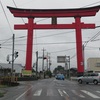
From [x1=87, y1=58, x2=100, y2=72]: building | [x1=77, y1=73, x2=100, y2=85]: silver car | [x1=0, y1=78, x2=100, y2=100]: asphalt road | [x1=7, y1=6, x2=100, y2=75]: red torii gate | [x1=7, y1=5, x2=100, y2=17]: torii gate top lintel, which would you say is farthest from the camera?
[x1=87, y1=58, x2=100, y2=72]: building

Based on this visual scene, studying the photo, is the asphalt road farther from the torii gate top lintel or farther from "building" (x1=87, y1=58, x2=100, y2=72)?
"building" (x1=87, y1=58, x2=100, y2=72)

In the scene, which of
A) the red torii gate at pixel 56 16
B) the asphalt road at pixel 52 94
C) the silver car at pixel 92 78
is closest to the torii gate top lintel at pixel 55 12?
the red torii gate at pixel 56 16

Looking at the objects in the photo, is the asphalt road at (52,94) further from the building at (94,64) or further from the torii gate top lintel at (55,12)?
the building at (94,64)

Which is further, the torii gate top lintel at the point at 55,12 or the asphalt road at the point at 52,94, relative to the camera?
the torii gate top lintel at the point at 55,12

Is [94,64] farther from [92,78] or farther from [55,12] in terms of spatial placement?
[92,78]

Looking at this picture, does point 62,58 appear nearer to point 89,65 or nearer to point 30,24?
point 89,65

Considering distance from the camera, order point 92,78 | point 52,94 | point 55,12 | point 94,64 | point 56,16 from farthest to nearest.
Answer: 1. point 94,64
2. point 56,16
3. point 55,12
4. point 92,78
5. point 52,94

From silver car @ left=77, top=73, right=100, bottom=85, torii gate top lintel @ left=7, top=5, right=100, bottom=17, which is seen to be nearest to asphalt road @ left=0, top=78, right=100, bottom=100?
silver car @ left=77, top=73, right=100, bottom=85

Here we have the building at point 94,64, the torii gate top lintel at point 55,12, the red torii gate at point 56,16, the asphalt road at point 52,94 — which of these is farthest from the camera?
the building at point 94,64

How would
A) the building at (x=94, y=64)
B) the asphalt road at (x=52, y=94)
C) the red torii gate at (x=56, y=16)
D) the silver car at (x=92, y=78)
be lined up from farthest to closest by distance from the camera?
the building at (x=94, y=64) < the red torii gate at (x=56, y=16) < the silver car at (x=92, y=78) < the asphalt road at (x=52, y=94)

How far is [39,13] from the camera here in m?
54.4

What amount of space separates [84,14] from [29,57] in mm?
12710

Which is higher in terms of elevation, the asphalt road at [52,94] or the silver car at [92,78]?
the silver car at [92,78]

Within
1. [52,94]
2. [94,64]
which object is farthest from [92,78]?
[94,64]
